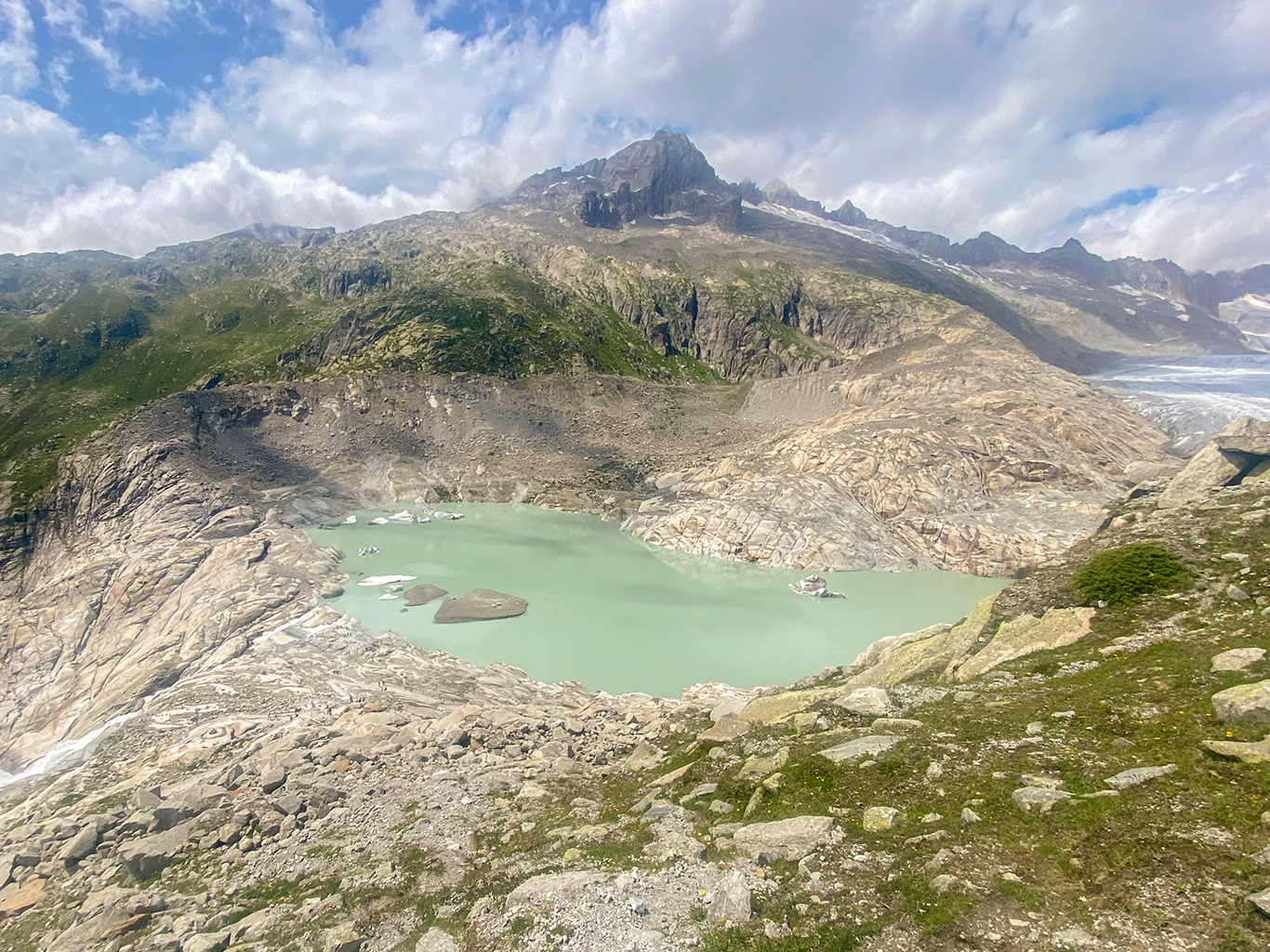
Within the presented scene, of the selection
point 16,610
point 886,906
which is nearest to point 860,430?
point 886,906

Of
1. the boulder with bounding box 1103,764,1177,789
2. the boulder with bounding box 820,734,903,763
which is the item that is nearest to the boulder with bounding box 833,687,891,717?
the boulder with bounding box 820,734,903,763

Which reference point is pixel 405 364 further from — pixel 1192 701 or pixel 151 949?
pixel 1192 701

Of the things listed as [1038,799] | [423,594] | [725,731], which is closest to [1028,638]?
[1038,799]

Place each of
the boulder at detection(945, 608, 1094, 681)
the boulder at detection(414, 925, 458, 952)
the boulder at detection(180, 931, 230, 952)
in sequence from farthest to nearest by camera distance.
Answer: the boulder at detection(945, 608, 1094, 681)
the boulder at detection(180, 931, 230, 952)
the boulder at detection(414, 925, 458, 952)

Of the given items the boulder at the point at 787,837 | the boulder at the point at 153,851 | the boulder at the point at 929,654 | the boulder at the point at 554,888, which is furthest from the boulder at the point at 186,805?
the boulder at the point at 929,654

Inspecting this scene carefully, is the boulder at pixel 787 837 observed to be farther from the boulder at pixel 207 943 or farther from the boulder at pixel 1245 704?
the boulder at pixel 207 943

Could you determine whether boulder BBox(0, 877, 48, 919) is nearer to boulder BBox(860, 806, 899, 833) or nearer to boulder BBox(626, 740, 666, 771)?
boulder BBox(626, 740, 666, 771)

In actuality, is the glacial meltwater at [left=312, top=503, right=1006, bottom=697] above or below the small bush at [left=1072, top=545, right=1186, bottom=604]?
below
